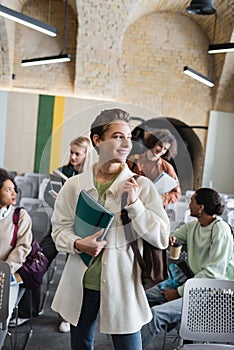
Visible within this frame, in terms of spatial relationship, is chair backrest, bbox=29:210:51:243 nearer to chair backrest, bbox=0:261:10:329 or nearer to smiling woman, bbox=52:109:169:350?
chair backrest, bbox=0:261:10:329

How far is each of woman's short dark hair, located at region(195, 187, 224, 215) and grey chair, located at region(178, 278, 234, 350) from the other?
632mm

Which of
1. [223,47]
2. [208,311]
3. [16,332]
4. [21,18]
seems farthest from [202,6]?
[16,332]

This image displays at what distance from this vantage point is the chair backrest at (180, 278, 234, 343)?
7.59 ft

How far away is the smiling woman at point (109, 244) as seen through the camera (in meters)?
1.45

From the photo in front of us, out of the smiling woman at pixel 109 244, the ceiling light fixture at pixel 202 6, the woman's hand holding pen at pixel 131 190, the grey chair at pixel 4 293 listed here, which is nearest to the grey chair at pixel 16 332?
the grey chair at pixel 4 293

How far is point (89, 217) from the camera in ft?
5.09

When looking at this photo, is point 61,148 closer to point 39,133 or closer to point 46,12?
point 39,133

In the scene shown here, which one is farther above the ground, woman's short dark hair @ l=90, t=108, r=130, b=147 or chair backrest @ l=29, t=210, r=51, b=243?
woman's short dark hair @ l=90, t=108, r=130, b=147

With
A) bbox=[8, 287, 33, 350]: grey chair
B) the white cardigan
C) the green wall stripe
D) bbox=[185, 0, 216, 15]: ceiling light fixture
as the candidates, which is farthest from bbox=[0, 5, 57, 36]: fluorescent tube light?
the white cardigan

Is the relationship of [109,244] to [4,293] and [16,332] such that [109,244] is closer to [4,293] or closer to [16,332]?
[4,293]

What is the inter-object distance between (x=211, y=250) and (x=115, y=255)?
1.27 m

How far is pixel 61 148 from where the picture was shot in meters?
1.55

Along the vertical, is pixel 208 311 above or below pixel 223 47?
below

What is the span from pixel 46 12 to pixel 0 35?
1.28m
